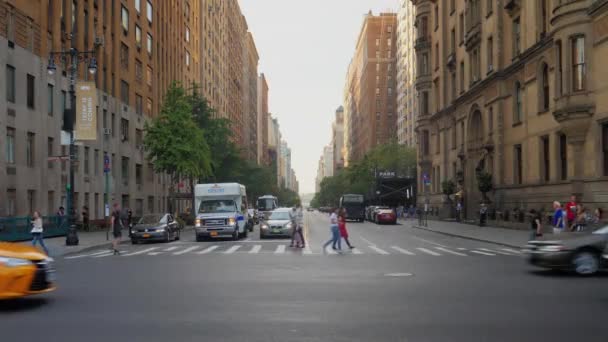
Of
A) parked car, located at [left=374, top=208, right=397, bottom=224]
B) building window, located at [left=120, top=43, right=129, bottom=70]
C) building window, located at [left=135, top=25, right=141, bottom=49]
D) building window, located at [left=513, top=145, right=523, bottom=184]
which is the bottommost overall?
parked car, located at [left=374, top=208, right=397, bottom=224]

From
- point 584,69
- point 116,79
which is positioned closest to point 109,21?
point 116,79

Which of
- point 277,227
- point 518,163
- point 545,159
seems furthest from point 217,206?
point 518,163

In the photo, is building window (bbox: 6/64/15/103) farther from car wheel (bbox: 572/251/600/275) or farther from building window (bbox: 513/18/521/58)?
building window (bbox: 513/18/521/58)

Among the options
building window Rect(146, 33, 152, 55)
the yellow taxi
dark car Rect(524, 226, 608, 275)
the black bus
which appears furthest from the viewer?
the black bus

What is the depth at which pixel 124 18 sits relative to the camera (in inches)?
2163

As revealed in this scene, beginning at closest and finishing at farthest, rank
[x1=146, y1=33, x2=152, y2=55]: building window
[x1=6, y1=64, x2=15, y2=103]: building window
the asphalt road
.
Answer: the asphalt road
[x1=6, y1=64, x2=15, y2=103]: building window
[x1=146, y1=33, x2=152, y2=55]: building window

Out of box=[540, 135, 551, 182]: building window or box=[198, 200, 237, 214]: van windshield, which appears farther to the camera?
box=[540, 135, 551, 182]: building window

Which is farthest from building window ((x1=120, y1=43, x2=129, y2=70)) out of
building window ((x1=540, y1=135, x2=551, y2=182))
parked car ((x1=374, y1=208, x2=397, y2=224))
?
building window ((x1=540, y1=135, x2=551, y2=182))

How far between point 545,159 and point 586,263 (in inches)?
959

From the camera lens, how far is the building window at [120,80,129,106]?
54.3 metres

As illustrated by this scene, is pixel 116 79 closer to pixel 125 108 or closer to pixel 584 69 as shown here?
pixel 125 108

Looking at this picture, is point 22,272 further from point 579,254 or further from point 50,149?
point 50,149

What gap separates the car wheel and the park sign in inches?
842

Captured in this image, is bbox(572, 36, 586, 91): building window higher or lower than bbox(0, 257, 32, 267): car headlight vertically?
higher
